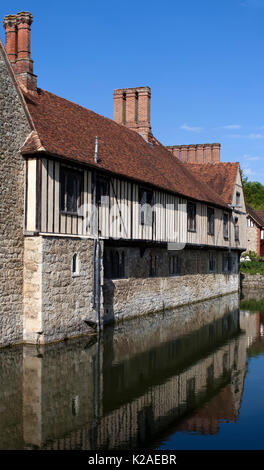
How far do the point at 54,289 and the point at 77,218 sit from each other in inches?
84.5

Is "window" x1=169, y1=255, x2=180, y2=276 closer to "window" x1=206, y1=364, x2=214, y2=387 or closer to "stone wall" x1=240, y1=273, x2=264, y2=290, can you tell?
"window" x1=206, y1=364, x2=214, y2=387

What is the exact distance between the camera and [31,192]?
11695 millimetres

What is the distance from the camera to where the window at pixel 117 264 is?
50.1 ft

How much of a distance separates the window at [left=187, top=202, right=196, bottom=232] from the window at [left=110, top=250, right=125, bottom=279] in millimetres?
5743

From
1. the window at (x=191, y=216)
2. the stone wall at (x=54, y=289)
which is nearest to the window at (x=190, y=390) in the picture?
the stone wall at (x=54, y=289)

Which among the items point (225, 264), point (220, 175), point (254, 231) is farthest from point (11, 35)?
point (254, 231)

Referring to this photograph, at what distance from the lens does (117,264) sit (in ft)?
51.1

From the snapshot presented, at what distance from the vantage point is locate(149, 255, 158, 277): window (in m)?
17.8

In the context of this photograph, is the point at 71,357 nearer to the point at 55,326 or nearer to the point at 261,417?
the point at 55,326

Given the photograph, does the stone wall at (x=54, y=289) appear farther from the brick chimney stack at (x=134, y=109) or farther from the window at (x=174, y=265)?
the brick chimney stack at (x=134, y=109)

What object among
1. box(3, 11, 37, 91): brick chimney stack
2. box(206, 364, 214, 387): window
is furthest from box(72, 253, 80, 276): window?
box(3, 11, 37, 91): brick chimney stack

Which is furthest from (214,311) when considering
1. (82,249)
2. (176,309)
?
(82,249)

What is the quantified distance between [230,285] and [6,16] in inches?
730

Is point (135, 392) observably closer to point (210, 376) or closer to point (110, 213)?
point (210, 376)
